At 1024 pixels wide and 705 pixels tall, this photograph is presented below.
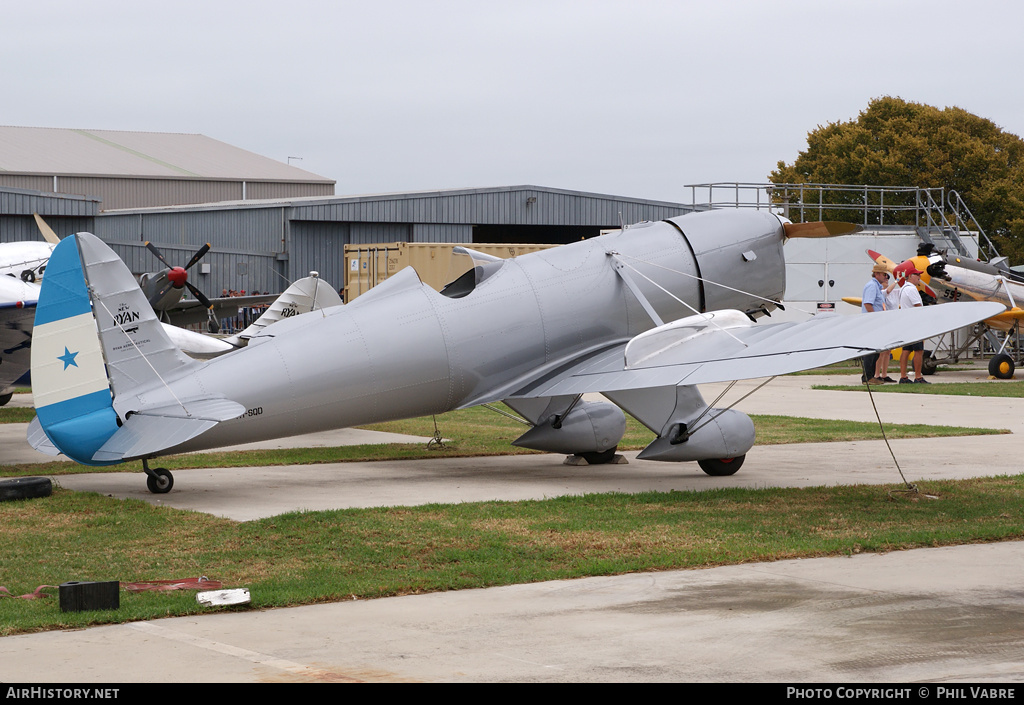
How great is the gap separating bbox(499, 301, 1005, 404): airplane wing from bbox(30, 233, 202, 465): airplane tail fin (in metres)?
4.07

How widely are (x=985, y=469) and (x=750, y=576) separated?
663 cm

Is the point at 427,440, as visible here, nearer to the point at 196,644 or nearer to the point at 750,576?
the point at 750,576

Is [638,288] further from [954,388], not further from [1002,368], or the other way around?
[1002,368]

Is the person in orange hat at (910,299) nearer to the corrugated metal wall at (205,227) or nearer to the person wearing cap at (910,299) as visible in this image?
the person wearing cap at (910,299)

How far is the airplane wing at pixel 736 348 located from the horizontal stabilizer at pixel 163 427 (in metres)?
3.61

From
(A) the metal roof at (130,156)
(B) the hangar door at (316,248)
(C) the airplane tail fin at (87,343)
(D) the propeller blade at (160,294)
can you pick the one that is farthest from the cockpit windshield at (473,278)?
(A) the metal roof at (130,156)

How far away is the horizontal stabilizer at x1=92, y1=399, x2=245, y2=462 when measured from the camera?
10.8 m

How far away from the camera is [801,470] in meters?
14.0

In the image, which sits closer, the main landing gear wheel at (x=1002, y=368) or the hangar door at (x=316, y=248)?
the main landing gear wheel at (x=1002, y=368)

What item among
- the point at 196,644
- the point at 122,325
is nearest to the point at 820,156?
the point at 122,325

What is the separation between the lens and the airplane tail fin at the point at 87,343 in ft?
37.1

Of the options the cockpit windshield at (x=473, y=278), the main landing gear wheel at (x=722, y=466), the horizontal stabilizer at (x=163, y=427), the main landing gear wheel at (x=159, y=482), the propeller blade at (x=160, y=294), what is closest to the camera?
the horizontal stabilizer at (x=163, y=427)

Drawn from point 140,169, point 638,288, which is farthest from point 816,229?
point 140,169

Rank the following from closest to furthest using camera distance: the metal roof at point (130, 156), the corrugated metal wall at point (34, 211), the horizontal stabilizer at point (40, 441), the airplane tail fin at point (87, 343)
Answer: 1. the airplane tail fin at point (87, 343)
2. the horizontal stabilizer at point (40, 441)
3. the corrugated metal wall at point (34, 211)
4. the metal roof at point (130, 156)
